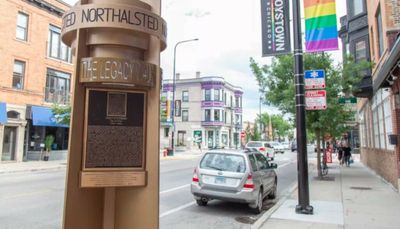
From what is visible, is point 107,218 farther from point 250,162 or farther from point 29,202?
point 29,202

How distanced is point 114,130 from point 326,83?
13716 millimetres

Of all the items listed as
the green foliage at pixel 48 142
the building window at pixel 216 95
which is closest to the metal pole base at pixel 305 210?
the green foliage at pixel 48 142

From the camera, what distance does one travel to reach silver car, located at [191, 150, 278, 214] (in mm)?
9008

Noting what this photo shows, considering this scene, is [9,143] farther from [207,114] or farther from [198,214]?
[207,114]

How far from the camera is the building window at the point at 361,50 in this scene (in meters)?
19.8

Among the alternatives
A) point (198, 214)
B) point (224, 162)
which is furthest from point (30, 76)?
point (198, 214)

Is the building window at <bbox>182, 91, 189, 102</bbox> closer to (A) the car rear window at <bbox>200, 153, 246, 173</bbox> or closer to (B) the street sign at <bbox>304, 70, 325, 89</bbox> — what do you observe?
(A) the car rear window at <bbox>200, 153, 246, 173</bbox>

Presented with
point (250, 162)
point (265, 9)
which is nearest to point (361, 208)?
point (250, 162)

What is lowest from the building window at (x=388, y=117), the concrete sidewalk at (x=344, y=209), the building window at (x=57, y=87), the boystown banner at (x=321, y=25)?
the concrete sidewalk at (x=344, y=209)

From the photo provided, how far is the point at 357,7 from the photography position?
20422 millimetres

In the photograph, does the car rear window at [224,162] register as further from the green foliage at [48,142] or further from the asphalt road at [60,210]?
the green foliage at [48,142]

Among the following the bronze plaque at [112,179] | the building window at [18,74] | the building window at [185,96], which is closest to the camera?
the bronze plaque at [112,179]

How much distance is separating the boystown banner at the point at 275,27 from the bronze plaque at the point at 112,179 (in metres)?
6.34

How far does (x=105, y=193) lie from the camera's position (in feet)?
13.5
